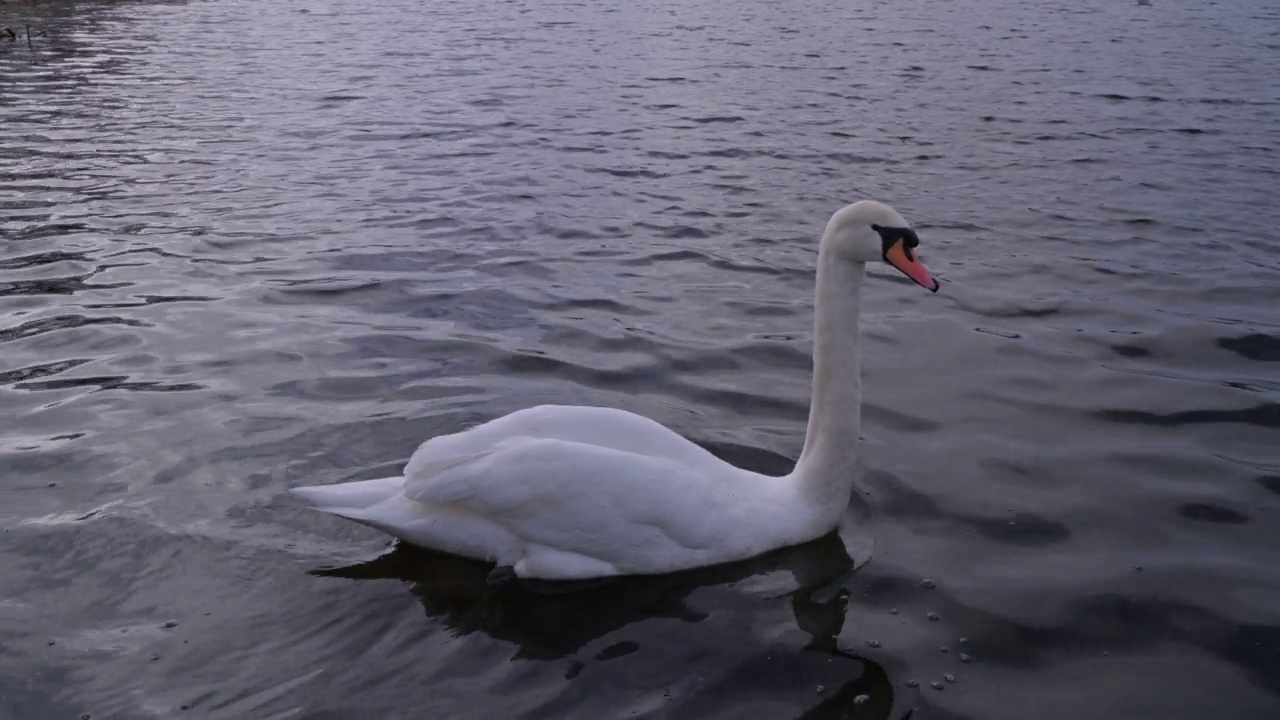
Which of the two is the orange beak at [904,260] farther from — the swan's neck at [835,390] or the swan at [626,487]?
the swan's neck at [835,390]

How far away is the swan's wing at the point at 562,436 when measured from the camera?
5.29 metres

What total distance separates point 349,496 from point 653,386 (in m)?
2.60

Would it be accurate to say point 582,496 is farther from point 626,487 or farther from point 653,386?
point 653,386

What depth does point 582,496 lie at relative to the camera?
5117mm

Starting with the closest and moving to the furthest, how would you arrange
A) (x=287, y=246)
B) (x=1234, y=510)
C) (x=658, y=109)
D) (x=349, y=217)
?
(x=1234, y=510) → (x=287, y=246) → (x=349, y=217) → (x=658, y=109)

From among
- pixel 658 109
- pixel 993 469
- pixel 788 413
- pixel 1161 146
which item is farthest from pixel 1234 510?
pixel 658 109

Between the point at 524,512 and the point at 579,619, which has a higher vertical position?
the point at 524,512

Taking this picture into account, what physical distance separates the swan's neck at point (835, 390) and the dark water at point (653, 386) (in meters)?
0.33

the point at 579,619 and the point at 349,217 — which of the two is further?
the point at 349,217

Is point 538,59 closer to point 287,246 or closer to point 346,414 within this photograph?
point 287,246

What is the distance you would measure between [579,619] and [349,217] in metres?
7.69

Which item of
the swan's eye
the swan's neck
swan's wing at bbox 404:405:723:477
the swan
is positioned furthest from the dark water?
the swan's eye

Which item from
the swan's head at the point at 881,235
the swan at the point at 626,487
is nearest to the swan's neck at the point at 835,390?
the swan at the point at 626,487

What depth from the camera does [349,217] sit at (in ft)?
39.0
